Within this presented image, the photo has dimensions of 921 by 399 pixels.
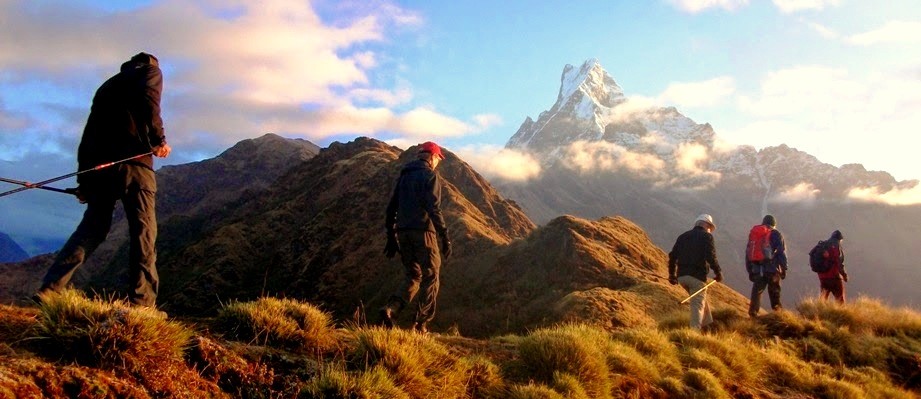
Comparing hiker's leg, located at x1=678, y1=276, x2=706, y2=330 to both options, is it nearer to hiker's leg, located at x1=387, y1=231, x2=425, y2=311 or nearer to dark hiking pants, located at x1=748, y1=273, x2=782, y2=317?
dark hiking pants, located at x1=748, y1=273, x2=782, y2=317

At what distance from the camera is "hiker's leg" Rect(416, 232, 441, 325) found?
644 centimetres

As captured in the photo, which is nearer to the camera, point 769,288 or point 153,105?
point 153,105

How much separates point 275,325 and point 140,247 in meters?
1.22

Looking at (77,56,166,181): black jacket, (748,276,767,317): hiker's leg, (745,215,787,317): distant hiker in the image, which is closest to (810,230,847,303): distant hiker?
(745,215,787,317): distant hiker

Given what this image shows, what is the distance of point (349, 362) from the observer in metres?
4.46

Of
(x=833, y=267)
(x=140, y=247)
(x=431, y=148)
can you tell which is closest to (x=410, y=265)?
(x=431, y=148)

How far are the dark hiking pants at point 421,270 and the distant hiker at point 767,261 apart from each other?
738 cm

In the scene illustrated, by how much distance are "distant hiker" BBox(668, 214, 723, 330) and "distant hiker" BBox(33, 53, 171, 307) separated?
7.64 meters

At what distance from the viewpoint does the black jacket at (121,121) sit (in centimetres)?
465

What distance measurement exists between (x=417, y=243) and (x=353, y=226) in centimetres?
2839

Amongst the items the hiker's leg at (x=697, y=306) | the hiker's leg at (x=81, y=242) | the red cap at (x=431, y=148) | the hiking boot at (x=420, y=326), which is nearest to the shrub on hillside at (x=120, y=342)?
the hiker's leg at (x=81, y=242)

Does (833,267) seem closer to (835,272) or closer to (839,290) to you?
(835,272)

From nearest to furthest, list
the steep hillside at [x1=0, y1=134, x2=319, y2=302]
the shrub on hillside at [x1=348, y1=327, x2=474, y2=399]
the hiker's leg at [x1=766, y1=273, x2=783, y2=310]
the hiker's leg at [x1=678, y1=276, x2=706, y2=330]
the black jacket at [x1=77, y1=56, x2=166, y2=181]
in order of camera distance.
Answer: the shrub on hillside at [x1=348, y1=327, x2=474, y2=399]
the black jacket at [x1=77, y1=56, x2=166, y2=181]
the hiker's leg at [x1=678, y1=276, x2=706, y2=330]
the hiker's leg at [x1=766, y1=273, x2=783, y2=310]
the steep hillside at [x1=0, y1=134, x2=319, y2=302]

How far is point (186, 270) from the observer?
125 ft
